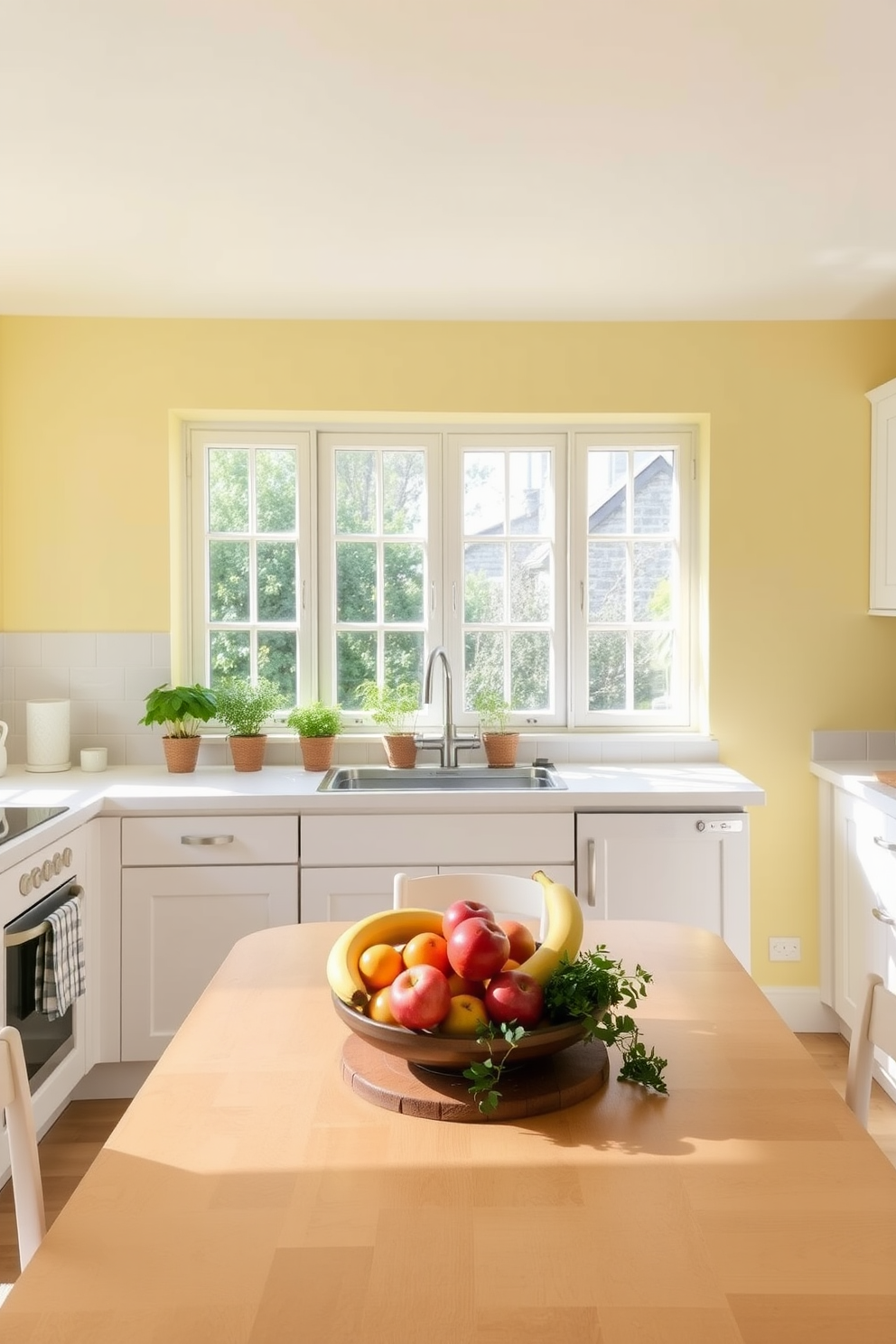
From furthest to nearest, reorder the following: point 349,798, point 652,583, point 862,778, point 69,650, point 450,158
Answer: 1. point 652,583
2. point 69,650
3. point 862,778
4. point 349,798
5. point 450,158

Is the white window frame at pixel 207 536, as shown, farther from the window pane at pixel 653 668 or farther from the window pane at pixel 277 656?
the window pane at pixel 653 668

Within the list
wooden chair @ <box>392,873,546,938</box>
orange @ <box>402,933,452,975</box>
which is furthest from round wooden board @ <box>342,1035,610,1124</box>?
wooden chair @ <box>392,873,546,938</box>

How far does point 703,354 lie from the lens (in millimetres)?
Result: 3652

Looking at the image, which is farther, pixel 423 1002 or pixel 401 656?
pixel 401 656

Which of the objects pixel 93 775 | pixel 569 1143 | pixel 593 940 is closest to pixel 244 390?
pixel 93 775

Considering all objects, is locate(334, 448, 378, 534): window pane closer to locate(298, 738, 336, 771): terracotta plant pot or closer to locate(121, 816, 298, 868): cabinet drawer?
locate(298, 738, 336, 771): terracotta plant pot

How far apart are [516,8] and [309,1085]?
70.5 inches

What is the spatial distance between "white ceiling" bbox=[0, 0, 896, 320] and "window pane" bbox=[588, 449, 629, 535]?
540mm

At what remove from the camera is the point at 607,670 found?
3871 millimetres

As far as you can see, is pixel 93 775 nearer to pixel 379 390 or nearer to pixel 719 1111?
pixel 379 390

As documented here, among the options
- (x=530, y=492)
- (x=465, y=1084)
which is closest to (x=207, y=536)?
(x=530, y=492)

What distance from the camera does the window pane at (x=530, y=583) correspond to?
3.87 m

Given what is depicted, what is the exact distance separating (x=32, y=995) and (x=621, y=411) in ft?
8.67

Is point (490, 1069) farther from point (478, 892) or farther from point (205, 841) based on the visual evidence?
point (205, 841)
